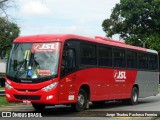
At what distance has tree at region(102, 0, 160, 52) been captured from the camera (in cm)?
6512

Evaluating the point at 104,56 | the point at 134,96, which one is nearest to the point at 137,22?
the point at 134,96

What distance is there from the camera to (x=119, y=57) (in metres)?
21.9

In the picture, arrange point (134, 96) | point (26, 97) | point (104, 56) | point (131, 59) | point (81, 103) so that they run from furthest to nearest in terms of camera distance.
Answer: point (134, 96) → point (131, 59) → point (104, 56) → point (81, 103) → point (26, 97)

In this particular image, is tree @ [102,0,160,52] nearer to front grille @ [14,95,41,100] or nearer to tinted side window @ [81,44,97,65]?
tinted side window @ [81,44,97,65]

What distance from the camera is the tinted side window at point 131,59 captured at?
2306 centimetres

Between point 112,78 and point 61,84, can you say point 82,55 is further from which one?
point 112,78

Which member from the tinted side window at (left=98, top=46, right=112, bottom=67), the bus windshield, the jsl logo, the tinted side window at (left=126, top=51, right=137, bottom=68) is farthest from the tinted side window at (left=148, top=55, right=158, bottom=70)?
the bus windshield

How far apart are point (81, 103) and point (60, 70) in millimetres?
2207

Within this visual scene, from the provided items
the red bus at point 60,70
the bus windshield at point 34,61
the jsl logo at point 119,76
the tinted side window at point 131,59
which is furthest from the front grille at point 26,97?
the tinted side window at point 131,59

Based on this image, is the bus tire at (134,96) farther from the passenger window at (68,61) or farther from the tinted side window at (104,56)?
the passenger window at (68,61)

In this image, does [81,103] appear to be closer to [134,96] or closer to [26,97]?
[26,97]

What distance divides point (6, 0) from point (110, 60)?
9780mm

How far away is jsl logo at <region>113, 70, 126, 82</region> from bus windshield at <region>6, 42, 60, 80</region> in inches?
220

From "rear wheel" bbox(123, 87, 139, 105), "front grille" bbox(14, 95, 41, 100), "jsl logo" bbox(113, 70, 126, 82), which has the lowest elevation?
"rear wheel" bbox(123, 87, 139, 105)
